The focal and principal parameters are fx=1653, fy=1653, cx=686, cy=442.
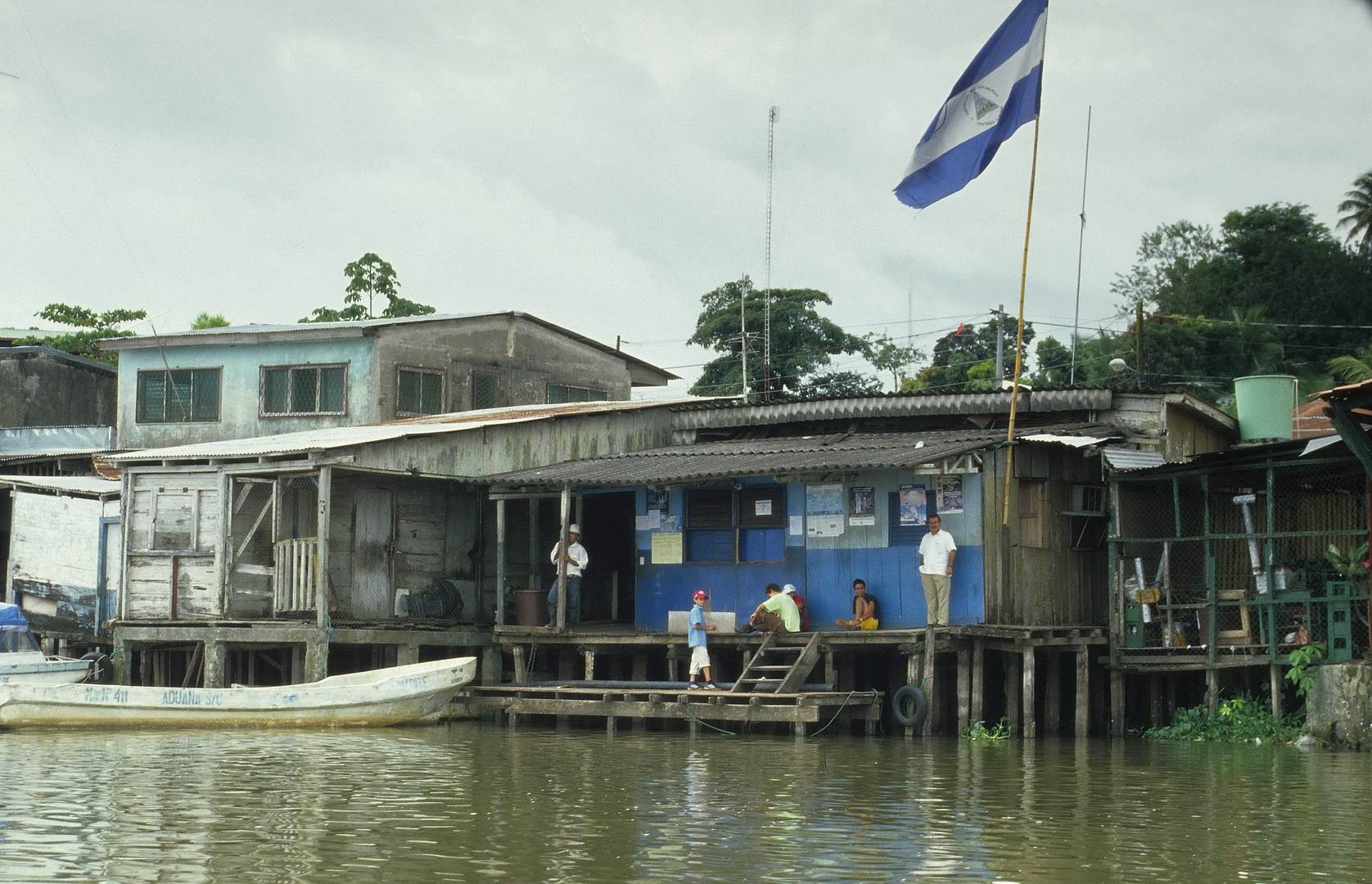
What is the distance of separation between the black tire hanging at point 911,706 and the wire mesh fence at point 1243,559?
10.5 feet

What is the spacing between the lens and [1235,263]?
51.1 metres

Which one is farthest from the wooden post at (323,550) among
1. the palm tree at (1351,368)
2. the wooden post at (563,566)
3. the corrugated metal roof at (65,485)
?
the palm tree at (1351,368)

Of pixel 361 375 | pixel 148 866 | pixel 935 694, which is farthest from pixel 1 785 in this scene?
pixel 361 375

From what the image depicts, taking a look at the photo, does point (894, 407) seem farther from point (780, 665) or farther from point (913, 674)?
point (913, 674)

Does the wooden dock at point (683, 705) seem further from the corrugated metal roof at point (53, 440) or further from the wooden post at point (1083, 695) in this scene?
the corrugated metal roof at point (53, 440)

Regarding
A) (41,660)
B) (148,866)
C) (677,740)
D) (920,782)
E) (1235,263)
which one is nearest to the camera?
(148,866)

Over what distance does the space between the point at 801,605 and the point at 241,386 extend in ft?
48.0

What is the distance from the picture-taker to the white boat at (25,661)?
2264 centimetres

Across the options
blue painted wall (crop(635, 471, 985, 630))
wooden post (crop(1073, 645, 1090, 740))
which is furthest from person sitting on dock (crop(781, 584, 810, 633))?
wooden post (crop(1073, 645, 1090, 740))

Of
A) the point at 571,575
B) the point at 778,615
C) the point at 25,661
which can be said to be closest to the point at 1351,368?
the point at 778,615

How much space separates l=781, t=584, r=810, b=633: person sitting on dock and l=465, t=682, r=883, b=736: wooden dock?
137 centimetres

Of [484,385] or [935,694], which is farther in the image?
[484,385]

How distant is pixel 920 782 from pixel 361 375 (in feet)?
61.7

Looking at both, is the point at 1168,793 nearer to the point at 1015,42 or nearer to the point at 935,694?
the point at 935,694
